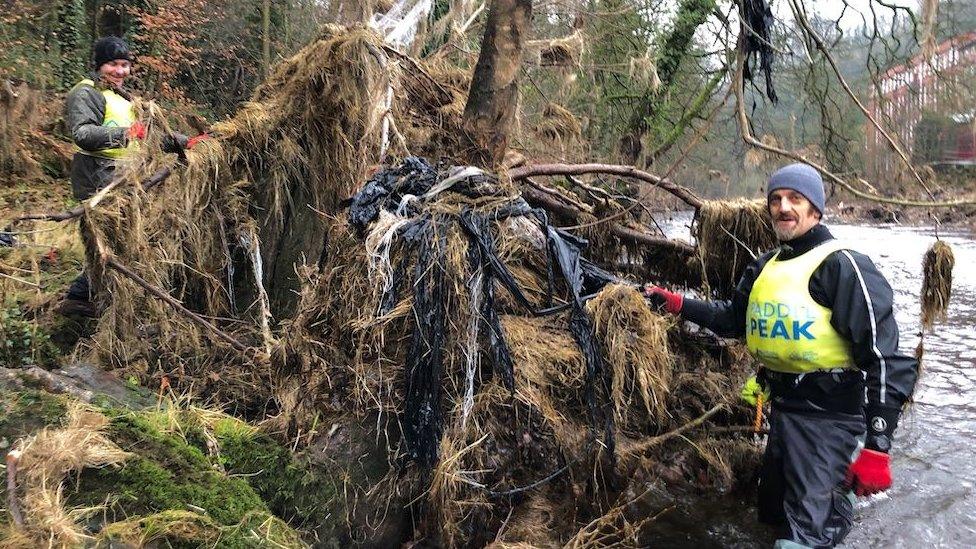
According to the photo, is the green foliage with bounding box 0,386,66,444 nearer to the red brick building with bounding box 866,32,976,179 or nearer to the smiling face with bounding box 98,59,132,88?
the smiling face with bounding box 98,59,132,88

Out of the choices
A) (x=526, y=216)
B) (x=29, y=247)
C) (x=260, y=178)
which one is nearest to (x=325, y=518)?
(x=526, y=216)

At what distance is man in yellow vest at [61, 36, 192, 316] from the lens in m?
4.18

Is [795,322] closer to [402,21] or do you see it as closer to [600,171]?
[600,171]

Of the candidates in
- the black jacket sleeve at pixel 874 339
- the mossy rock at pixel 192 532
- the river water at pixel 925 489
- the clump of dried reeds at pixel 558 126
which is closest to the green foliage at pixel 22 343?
the mossy rock at pixel 192 532

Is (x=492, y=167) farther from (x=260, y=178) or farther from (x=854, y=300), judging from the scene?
(x=854, y=300)

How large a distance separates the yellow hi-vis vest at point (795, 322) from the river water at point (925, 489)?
794mm

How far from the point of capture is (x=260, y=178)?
15.1 ft

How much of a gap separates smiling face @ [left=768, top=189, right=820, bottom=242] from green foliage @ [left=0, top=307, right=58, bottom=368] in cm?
425

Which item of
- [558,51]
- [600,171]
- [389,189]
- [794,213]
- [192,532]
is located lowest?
[192,532]

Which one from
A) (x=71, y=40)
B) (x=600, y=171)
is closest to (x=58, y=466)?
(x=600, y=171)

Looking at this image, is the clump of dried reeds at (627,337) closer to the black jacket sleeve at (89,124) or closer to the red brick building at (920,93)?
the red brick building at (920,93)

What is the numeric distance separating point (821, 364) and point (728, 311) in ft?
2.16

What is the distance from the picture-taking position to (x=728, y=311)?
3.36 meters

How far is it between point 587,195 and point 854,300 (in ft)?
9.04
